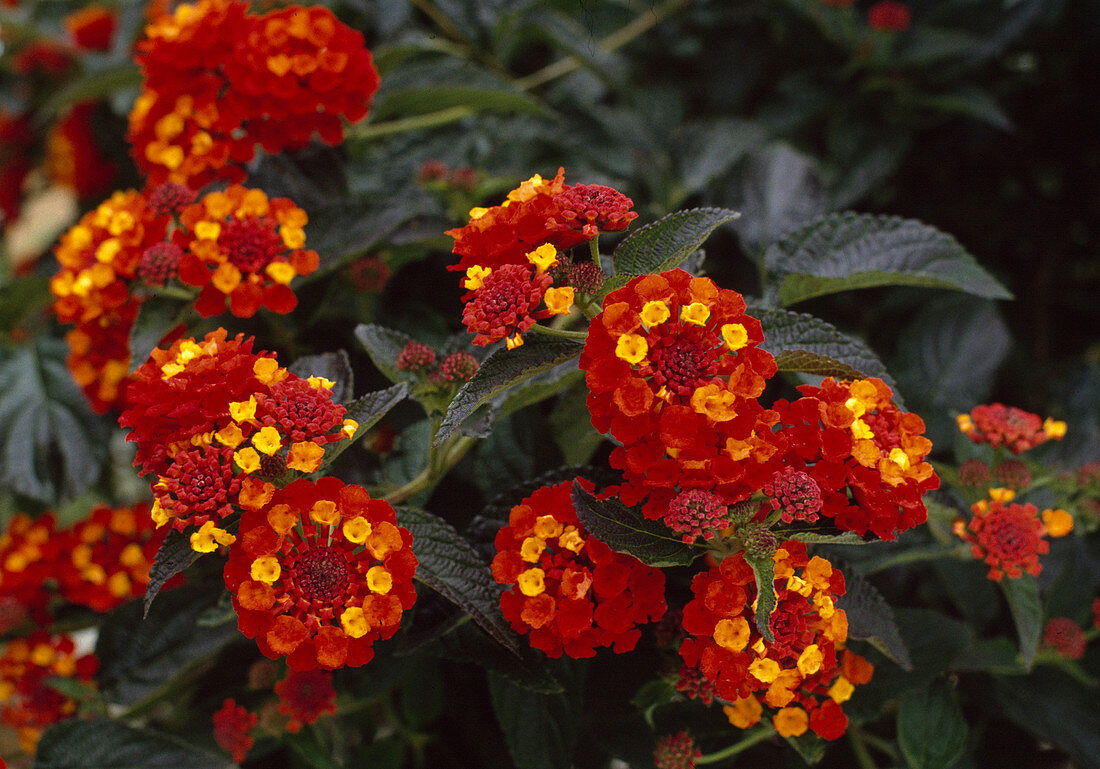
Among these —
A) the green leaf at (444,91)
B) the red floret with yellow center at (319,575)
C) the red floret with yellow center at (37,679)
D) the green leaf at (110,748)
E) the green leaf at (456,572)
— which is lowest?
the red floret with yellow center at (37,679)

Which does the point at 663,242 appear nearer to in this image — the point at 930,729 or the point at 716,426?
the point at 716,426

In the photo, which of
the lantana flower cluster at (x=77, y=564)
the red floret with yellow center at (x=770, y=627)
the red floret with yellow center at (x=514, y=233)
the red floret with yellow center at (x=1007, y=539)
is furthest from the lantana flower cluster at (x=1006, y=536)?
the lantana flower cluster at (x=77, y=564)

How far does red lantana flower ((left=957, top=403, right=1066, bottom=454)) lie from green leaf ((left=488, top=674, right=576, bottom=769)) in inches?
24.0

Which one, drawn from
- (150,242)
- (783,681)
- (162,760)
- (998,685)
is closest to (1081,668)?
(998,685)

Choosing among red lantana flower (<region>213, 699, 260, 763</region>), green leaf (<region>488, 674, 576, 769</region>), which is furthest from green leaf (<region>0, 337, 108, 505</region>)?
green leaf (<region>488, 674, 576, 769</region>)

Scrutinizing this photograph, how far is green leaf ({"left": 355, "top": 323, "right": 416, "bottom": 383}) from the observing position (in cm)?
92

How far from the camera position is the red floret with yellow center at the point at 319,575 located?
72cm

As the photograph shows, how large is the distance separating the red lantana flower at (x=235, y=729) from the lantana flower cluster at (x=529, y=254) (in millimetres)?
664

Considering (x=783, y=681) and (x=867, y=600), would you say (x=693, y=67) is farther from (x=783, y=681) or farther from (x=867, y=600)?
(x=783, y=681)

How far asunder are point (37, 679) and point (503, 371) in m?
1.02

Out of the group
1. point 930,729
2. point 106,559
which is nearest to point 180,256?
point 106,559

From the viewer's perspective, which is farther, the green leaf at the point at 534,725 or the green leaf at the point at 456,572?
the green leaf at the point at 534,725

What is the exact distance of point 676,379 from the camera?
2.31 ft

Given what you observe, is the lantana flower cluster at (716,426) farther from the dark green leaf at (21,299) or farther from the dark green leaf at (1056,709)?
the dark green leaf at (21,299)
